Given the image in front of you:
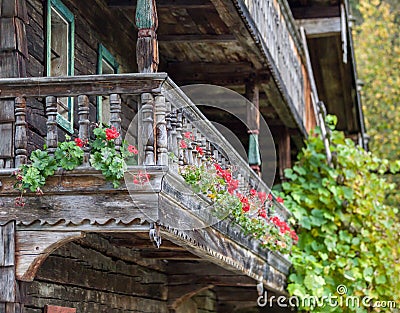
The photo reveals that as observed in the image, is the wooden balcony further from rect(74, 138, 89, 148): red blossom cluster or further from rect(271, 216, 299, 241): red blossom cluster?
rect(271, 216, 299, 241): red blossom cluster

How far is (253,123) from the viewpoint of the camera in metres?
10.9

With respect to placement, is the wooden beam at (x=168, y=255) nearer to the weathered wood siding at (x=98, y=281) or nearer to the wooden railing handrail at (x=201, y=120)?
the weathered wood siding at (x=98, y=281)

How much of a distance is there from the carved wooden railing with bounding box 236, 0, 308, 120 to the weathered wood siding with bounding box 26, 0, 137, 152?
1.58 meters

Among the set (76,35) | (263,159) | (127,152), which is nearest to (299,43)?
(263,159)

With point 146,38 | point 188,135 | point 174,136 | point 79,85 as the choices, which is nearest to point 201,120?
point 188,135

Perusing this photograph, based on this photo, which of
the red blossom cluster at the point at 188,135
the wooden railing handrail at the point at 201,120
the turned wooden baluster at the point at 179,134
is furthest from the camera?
the red blossom cluster at the point at 188,135

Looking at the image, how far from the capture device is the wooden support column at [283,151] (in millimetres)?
14039

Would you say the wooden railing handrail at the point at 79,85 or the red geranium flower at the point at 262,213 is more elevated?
the wooden railing handrail at the point at 79,85

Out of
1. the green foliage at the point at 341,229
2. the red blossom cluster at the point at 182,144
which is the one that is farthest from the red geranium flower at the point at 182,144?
the green foliage at the point at 341,229

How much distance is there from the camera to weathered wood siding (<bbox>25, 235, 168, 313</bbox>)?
24.0 ft

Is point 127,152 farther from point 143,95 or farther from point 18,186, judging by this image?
point 18,186

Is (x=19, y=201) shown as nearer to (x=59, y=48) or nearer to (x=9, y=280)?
(x=9, y=280)

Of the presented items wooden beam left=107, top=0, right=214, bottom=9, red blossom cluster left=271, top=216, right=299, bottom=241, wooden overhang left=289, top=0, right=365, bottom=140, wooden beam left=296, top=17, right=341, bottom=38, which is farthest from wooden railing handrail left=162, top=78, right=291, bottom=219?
wooden overhang left=289, top=0, right=365, bottom=140

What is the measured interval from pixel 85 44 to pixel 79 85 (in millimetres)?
2738
